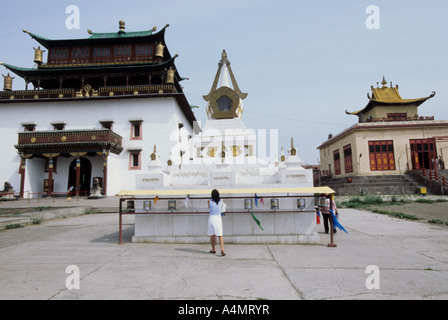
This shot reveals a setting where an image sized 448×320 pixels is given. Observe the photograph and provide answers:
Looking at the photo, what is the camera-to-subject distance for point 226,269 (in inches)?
186

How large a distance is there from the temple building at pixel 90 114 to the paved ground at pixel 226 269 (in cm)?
1919

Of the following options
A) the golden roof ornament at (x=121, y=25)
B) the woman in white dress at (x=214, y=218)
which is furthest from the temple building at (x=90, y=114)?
the woman in white dress at (x=214, y=218)

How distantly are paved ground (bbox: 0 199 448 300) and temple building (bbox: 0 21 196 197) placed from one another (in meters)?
19.2

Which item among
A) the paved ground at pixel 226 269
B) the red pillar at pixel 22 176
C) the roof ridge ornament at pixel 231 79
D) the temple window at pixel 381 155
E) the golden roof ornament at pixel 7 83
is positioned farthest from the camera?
the golden roof ornament at pixel 7 83

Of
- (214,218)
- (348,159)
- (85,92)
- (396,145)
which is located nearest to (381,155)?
(396,145)

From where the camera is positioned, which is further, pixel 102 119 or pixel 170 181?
pixel 102 119

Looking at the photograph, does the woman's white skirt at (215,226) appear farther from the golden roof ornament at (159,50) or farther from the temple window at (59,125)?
the temple window at (59,125)

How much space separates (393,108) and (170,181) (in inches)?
1344

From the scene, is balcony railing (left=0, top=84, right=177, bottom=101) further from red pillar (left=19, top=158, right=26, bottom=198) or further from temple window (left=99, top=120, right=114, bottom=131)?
red pillar (left=19, top=158, right=26, bottom=198)

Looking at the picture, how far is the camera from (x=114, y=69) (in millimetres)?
28891

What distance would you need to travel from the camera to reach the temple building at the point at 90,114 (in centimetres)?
2438

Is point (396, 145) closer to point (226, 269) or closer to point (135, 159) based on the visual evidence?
point (135, 159)
